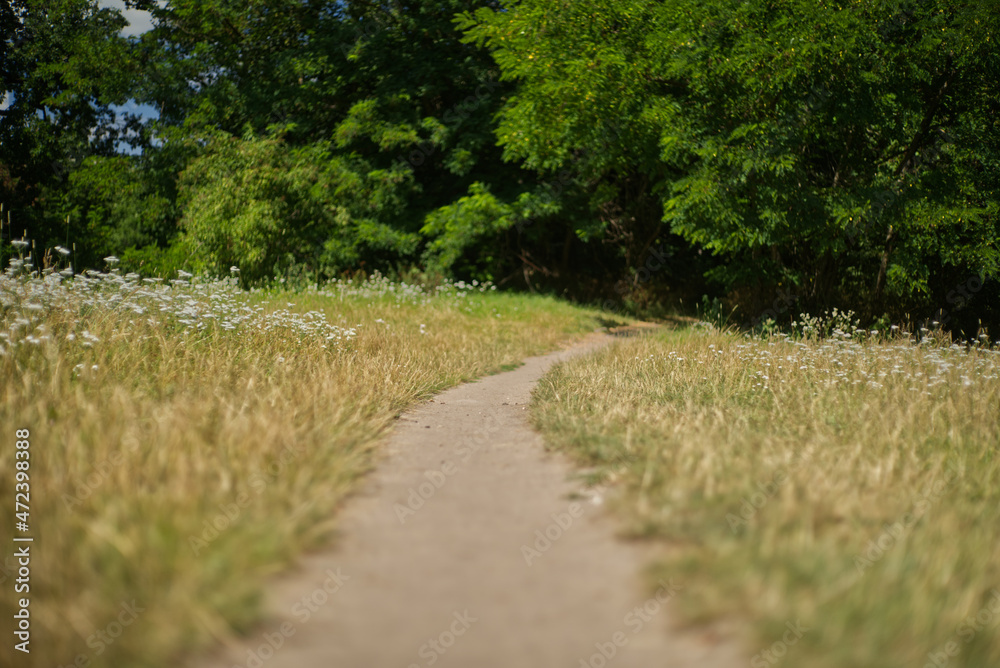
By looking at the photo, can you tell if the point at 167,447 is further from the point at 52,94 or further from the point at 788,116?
the point at 52,94

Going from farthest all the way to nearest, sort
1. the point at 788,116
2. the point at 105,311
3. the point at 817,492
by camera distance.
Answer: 1. the point at 788,116
2. the point at 105,311
3. the point at 817,492

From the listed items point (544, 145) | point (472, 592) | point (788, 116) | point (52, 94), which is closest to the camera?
point (472, 592)

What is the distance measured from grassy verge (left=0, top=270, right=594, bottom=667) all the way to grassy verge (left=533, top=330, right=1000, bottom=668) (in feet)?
5.52

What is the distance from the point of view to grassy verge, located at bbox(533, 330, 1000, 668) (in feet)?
8.21

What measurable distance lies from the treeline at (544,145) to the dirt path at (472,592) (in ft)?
27.3

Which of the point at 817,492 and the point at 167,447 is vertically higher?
the point at 817,492

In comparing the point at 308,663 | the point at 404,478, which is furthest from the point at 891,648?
the point at 404,478

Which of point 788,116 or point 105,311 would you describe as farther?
point 788,116

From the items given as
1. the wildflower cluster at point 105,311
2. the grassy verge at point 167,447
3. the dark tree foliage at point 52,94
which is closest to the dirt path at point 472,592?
the grassy verge at point 167,447

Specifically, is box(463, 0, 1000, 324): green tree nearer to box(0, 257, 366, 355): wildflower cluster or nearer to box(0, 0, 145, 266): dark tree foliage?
box(0, 257, 366, 355): wildflower cluster

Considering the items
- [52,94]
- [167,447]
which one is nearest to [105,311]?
[167,447]

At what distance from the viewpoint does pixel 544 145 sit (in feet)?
44.2

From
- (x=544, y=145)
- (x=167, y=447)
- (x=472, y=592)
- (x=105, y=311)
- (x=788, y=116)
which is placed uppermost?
(x=788, y=116)

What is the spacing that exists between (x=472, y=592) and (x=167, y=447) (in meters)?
1.96
